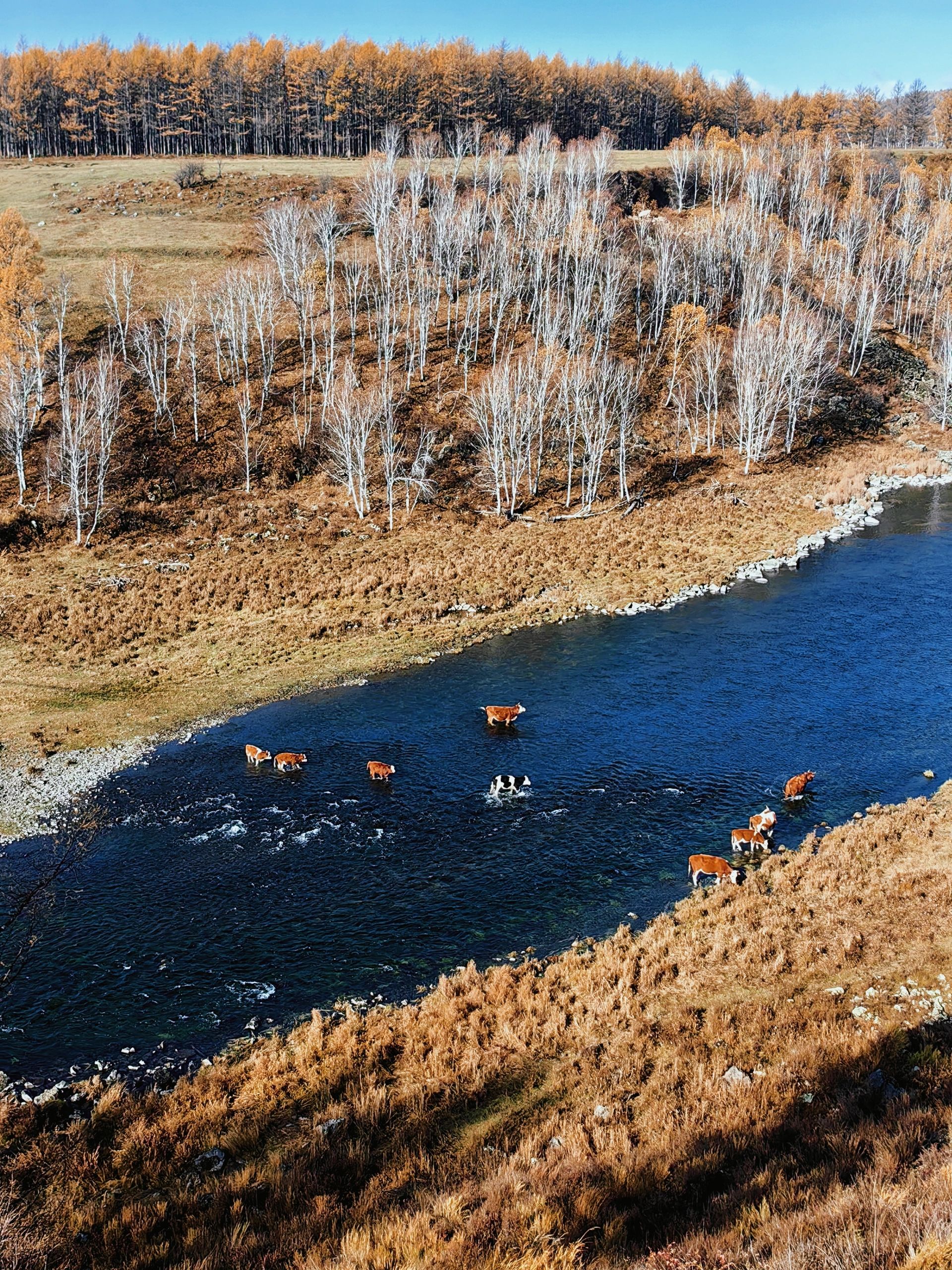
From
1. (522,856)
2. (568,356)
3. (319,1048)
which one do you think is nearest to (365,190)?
(568,356)

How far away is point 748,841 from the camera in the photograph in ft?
66.9

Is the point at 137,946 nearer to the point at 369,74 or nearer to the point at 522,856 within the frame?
the point at 522,856

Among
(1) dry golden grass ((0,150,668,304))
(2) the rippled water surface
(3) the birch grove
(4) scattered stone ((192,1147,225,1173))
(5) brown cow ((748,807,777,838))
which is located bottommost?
(2) the rippled water surface

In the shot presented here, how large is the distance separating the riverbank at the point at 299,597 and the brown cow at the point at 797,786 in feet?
55.0

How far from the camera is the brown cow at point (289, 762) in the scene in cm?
2506

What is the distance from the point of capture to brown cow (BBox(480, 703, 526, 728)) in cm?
2797

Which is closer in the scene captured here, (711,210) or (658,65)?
(711,210)

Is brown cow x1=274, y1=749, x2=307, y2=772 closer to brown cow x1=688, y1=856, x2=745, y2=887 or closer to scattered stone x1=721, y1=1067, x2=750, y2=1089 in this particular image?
brown cow x1=688, y1=856, x2=745, y2=887

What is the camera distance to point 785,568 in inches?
→ 1781

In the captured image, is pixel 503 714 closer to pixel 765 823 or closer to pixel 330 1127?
pixel 765 823

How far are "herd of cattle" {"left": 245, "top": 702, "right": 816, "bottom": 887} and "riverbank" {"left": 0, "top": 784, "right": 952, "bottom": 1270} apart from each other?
1.21 m

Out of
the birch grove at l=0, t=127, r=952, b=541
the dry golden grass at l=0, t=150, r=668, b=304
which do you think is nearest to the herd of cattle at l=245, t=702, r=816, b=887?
the birch grove at l=0, t=127, r=952, b=541

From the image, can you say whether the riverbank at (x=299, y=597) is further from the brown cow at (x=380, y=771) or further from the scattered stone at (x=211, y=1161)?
the scattered stone at (x=211, y=1161)

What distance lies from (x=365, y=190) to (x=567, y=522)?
6095 cm
